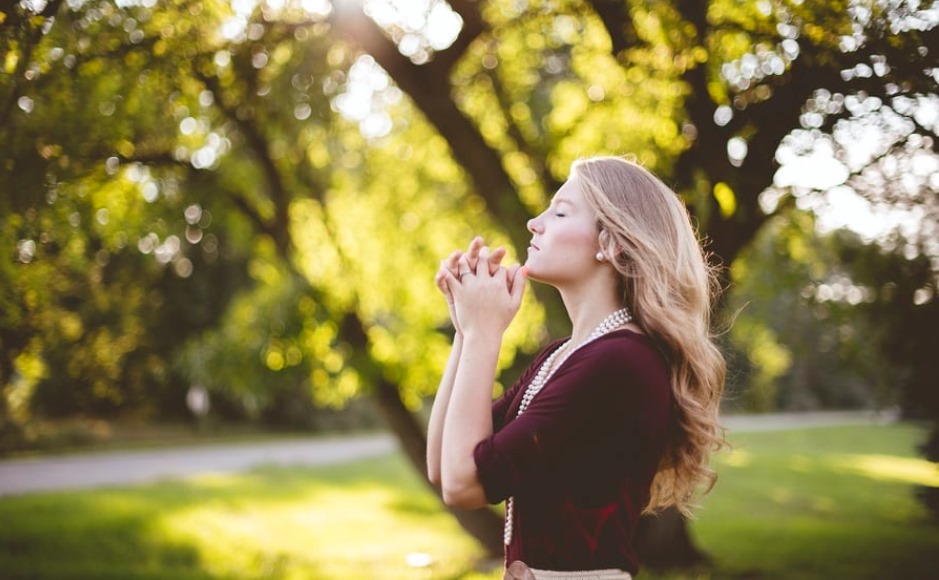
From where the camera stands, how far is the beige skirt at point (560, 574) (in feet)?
6.01

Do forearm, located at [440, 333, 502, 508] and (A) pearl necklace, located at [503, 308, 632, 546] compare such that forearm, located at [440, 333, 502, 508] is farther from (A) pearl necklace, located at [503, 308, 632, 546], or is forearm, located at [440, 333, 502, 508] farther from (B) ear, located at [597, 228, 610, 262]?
(B) ear, located at [597, 228, 610, 262]

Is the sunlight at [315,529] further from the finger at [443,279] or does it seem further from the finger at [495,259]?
the finger at [495,259]

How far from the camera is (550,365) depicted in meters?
2.15

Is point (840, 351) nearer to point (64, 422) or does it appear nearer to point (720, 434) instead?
point (720, 434)

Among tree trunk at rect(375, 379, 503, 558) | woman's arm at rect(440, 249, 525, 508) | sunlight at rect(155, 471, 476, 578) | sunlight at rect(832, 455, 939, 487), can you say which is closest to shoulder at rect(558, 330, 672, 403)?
woman's arm at rect(440, 249, 525, 508)

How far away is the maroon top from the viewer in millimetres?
1726

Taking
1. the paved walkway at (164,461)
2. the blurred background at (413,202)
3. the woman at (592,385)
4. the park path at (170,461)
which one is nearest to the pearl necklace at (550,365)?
the woman at (592,385)

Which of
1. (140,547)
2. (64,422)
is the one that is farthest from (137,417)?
(140,547)

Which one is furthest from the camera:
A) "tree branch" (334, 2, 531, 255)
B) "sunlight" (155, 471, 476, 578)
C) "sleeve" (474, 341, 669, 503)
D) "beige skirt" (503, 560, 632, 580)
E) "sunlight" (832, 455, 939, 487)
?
"sunlight" (832, 455, 939, 487)

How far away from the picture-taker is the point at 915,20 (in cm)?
364

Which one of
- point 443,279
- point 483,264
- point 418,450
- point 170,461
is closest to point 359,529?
point 418,450

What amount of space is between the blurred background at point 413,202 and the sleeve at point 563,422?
197cm

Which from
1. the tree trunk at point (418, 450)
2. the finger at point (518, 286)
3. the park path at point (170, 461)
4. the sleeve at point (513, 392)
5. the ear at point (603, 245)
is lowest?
the park path at point (170, 461)

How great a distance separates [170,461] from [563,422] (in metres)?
19.6
